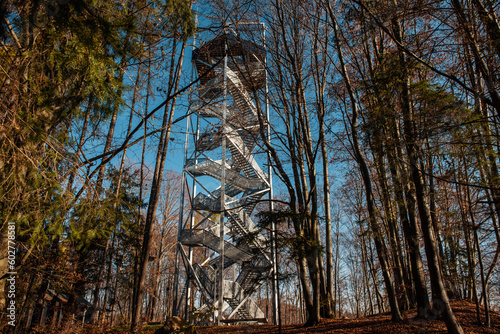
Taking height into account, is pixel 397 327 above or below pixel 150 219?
below

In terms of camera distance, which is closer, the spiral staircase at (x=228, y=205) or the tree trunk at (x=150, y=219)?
the tree trunk at (x=150, y=219)

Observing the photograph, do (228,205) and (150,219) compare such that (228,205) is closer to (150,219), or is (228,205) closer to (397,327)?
(150,219)

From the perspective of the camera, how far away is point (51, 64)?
3.50 m

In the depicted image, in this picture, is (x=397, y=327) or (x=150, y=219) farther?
(x=150, y=219)

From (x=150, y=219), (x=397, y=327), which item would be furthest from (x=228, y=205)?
(x=397, y=327)

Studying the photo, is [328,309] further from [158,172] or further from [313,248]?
[158,172]

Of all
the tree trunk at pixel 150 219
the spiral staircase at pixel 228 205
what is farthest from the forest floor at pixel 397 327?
the spiral staircase at pixel 228 205

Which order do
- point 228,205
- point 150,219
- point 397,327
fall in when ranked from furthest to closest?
point 228,205
point 150,219
point 397,327

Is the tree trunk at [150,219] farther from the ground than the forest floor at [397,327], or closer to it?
farther from the ground

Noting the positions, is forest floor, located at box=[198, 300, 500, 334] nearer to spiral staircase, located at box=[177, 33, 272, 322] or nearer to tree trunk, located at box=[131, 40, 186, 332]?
tree trunk, located at box=[131, 40, 186, 332]

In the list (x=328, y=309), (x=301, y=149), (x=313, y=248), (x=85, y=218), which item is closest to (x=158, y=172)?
(x=301, y=149)

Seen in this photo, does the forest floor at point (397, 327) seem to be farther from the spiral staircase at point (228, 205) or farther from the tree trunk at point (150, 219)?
the spiral staircase at point (228, 205)

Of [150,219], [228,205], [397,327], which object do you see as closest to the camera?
[397,327]

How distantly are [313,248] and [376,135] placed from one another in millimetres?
2784
